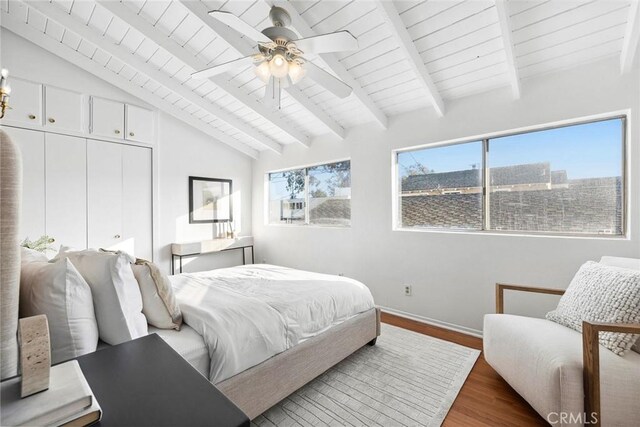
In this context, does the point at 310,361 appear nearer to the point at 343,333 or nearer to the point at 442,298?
the point at 343,333

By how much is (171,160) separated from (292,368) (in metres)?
3.69

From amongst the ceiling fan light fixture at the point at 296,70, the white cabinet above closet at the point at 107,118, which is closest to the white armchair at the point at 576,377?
the ceiling fan light fixture at the point at 296,70

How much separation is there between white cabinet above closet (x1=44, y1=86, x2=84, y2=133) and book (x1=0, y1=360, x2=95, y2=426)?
12.3ft

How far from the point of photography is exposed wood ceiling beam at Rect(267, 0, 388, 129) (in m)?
2.27

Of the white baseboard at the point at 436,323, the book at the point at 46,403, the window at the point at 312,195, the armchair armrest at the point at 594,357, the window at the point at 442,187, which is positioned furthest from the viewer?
the window at the point at 312,195

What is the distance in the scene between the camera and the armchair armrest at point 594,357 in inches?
55.3

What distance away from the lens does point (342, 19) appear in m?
2.33

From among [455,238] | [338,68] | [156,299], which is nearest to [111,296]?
[156,299]

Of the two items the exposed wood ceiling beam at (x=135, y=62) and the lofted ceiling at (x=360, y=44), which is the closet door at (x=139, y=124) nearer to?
the lofted ceiling at (x=360, y=44)

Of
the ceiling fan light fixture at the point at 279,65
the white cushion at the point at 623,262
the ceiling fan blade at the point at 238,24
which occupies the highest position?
the ceiling fan blade at the point at 238,24

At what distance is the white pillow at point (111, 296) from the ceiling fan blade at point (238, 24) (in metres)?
1.37

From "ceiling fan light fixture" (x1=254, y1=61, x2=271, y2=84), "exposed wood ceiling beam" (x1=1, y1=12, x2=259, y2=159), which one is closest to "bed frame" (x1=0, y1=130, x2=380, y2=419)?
"ceiling fan light fixture" (x1=254, y1=61, x2=271, y2=84)

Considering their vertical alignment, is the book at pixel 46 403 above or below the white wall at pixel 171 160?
below

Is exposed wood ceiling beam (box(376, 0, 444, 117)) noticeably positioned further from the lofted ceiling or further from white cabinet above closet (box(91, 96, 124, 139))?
white cabinet above closet (box(91, 96, 124, 139))
